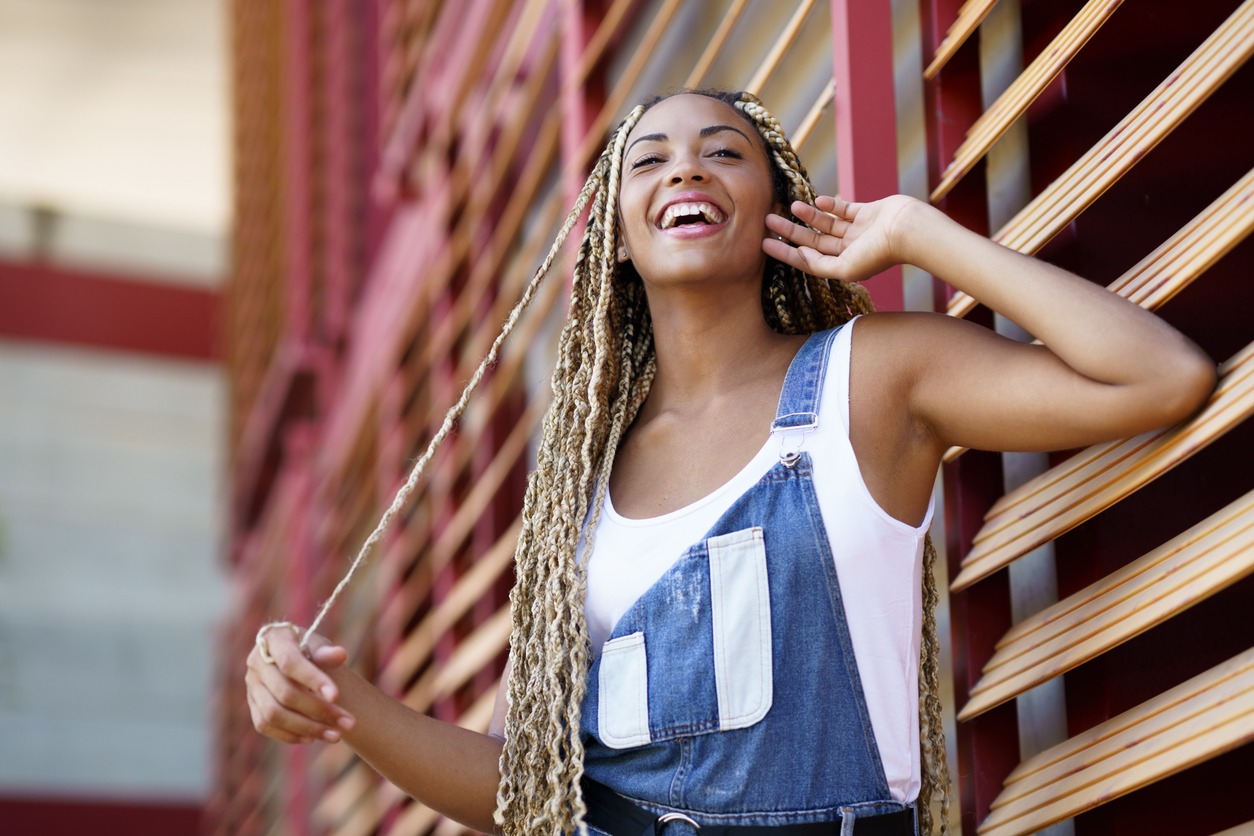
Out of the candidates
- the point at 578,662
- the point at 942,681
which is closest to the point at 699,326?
the point at 578,662

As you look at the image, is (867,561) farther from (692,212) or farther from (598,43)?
(598,43)

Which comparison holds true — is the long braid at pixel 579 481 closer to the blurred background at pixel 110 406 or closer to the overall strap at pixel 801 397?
the overall strap at pixel 801 397

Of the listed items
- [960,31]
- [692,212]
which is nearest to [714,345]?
[692,212]

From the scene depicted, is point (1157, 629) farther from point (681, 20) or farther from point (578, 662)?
point (681, 20)

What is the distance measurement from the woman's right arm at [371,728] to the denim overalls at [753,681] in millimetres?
200

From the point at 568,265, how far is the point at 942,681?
5.52ft

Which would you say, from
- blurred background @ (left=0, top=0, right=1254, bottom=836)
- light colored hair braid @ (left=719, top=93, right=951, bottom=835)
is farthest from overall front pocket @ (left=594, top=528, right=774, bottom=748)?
blurred background @ (left=0, top=0, right=1254, bottom=836)

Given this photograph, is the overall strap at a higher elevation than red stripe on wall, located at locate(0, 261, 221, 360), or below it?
below

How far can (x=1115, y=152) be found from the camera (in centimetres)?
177

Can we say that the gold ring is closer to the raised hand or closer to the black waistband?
the black waistband

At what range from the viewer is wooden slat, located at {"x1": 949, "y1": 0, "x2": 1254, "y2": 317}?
5.25 ft

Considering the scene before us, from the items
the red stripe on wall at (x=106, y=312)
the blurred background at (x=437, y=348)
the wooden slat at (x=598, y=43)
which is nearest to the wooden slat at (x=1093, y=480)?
the blurred background at (x=437, y=348)

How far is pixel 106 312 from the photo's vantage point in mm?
11258

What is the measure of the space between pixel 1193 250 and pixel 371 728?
104cm
